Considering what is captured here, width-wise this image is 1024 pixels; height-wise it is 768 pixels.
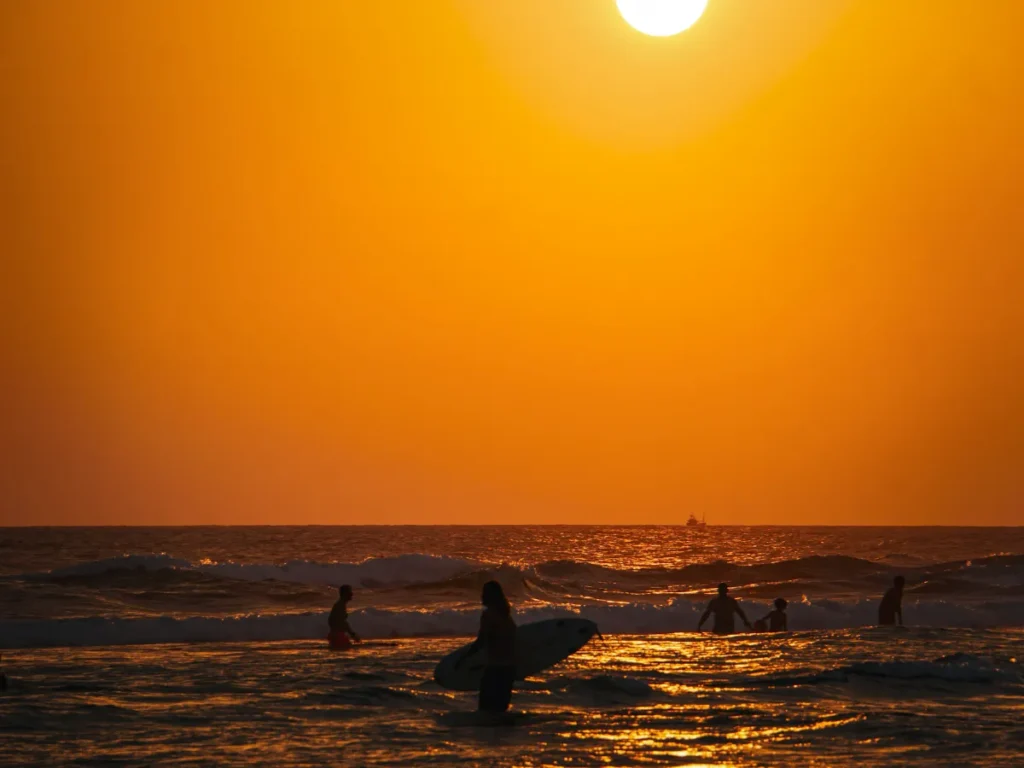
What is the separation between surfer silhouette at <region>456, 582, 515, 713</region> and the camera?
16.5 metres

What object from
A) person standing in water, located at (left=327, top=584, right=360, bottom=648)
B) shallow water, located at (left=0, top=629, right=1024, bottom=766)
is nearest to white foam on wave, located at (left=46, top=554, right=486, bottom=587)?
person standing in water, located at (left=327, top=584, right=360, bottom=648)

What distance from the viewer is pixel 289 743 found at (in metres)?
15.5

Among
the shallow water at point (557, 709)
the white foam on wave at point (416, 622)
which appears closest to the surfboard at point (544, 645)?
the shallow water at point (557, 709)

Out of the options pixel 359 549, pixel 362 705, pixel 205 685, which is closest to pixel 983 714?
pixel 362 705

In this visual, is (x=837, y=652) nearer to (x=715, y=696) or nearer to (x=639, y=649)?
(x=639, y=649)

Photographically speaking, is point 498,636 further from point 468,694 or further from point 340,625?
point 340,625

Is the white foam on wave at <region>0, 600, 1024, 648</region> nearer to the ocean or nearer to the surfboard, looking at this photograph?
the ocean

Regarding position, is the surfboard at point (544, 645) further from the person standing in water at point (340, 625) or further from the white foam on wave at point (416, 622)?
the white foam on wave at point (416, 622)

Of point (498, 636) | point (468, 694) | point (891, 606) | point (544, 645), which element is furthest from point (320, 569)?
point (498, 636)

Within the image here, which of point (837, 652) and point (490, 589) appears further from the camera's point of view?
point (837, 652)

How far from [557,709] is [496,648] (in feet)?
6.84

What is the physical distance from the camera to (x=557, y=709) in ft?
59.2

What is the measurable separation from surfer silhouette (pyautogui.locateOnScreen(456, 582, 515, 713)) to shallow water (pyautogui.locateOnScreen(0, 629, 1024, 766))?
39cm

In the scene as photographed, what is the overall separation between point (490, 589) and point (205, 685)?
7.14 metres
